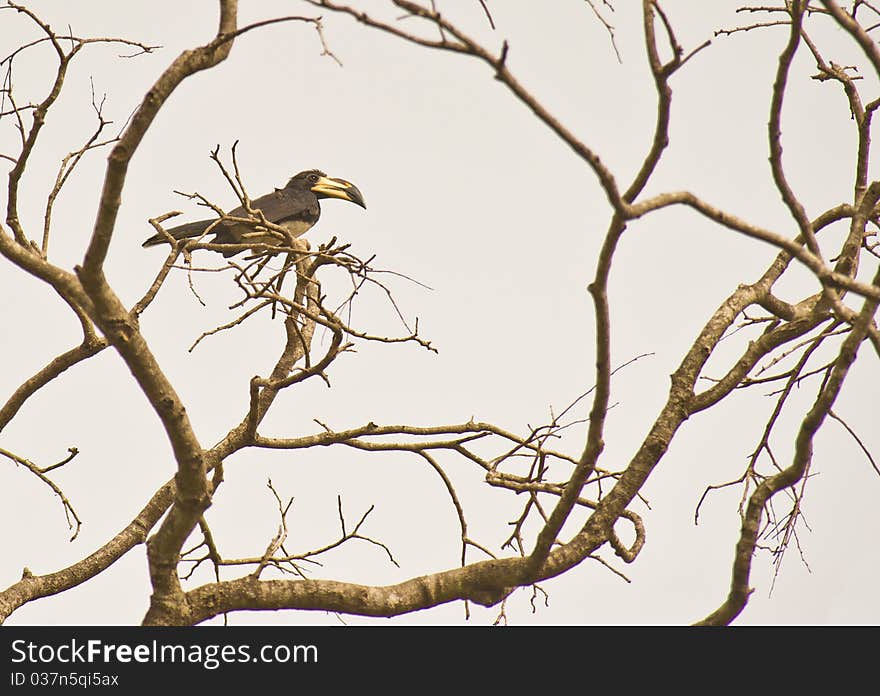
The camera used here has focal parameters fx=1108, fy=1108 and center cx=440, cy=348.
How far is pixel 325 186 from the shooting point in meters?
7.94

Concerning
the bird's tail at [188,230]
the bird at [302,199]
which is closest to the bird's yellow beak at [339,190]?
the bird at [302,199]

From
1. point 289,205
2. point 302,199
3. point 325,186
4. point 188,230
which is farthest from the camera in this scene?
point 325,186

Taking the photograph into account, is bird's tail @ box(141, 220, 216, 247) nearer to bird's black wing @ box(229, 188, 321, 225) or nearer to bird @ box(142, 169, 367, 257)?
bird @ box(142, 169, 367, 257)

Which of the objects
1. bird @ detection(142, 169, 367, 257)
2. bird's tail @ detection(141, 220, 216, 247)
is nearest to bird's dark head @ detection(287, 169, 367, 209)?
bird @ detection(142, 169, 367, 257)

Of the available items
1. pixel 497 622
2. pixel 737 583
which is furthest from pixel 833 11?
pixel 497 622

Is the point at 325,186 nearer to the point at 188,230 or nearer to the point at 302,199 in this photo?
the point at 302,199

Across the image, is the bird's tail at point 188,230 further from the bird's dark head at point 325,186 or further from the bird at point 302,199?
the bird's dark head at point 325,186

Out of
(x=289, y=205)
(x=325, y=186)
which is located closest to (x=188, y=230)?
(x=289, y=205)

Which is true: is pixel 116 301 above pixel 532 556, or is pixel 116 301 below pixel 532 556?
above

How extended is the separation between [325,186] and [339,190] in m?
0.12

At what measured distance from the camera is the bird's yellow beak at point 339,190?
7855 mm
